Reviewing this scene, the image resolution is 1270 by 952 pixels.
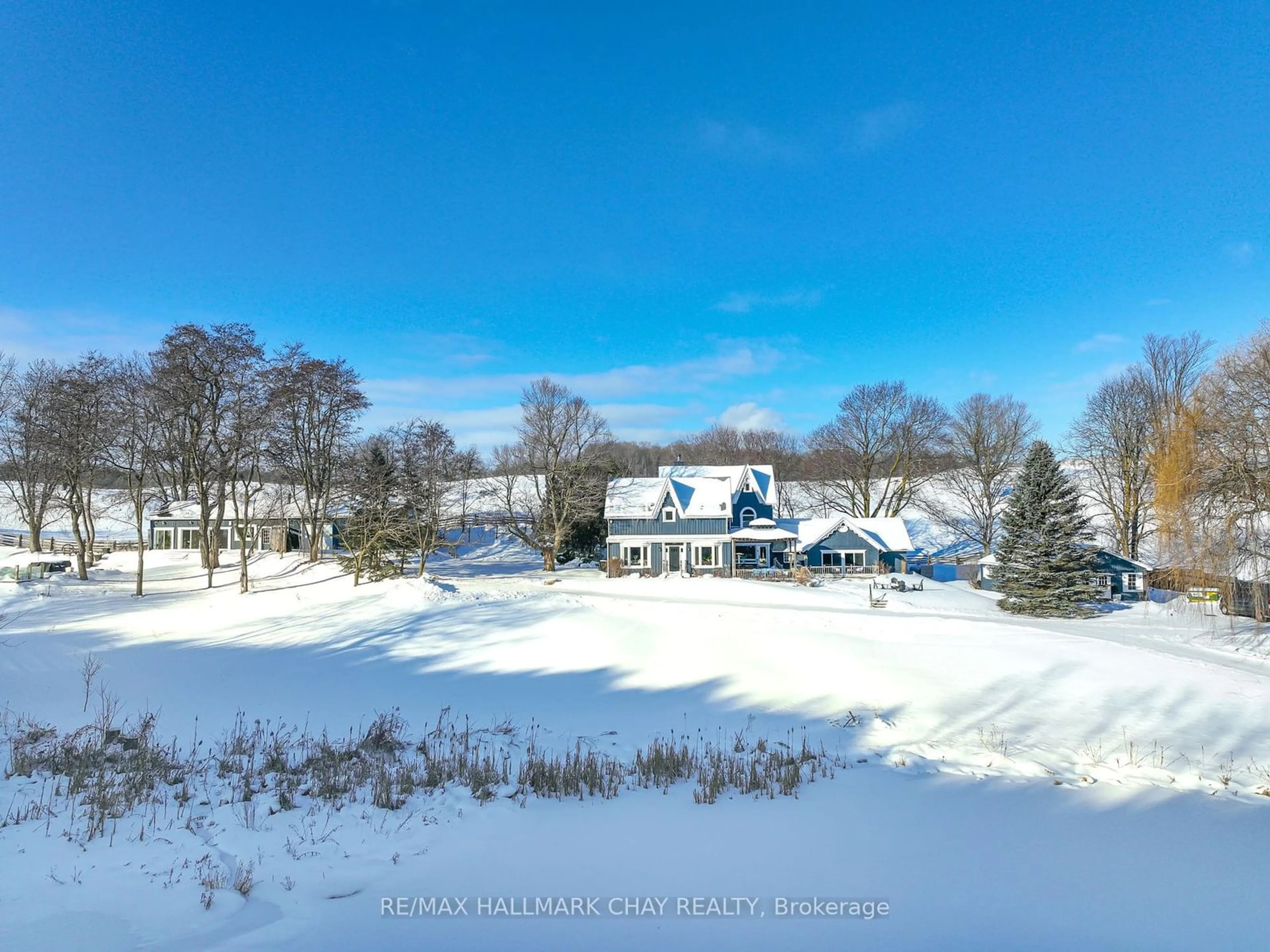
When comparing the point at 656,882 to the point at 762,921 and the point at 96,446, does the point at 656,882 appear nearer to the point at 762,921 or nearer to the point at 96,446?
the point at 762,921

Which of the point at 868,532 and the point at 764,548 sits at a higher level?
the point at 868,532

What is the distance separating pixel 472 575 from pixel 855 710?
29.0 metres

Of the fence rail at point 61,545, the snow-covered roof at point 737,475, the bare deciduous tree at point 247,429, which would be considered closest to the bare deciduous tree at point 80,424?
the bare deciduous tree at point 247,429

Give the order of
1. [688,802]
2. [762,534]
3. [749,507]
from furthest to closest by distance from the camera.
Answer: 1. [749,507]
2. [762,534]
3. [688,802]

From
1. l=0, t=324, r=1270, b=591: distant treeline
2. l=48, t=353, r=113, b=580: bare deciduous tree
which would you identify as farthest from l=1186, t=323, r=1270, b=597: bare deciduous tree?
l=48, t=353, r=113, b=580: bare deciduous tree

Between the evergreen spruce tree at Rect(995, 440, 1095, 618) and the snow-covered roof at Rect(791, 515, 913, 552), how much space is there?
33.1 feet

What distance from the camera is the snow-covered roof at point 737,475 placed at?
150ft

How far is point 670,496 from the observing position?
42531mm

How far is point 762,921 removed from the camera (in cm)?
434

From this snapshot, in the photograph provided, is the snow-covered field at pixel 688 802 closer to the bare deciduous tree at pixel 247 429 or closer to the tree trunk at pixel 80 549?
the bare deciduous tree at pixel 247 429

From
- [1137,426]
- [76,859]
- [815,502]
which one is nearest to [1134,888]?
[76,859]

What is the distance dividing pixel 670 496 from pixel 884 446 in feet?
67.8

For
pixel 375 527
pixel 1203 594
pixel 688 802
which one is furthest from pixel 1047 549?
pixel 688 802

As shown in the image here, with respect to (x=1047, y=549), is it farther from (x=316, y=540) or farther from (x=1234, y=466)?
(x=316, y=540)
